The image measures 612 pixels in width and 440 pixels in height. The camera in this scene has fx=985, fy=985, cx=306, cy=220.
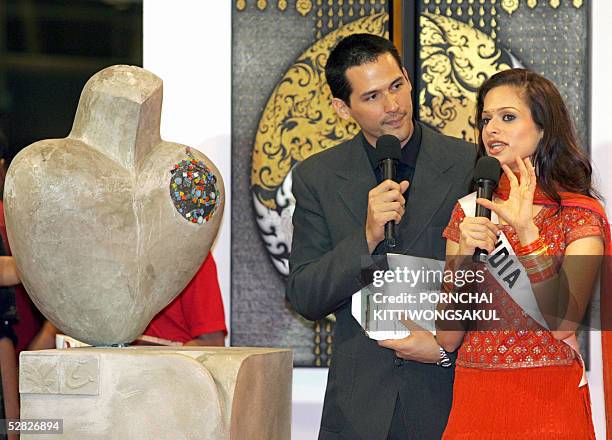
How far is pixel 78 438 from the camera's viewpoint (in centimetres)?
187

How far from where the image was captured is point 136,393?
1.86m

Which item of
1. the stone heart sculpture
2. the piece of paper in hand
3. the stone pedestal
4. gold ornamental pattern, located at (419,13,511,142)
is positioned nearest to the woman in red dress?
the piece of paper in hand

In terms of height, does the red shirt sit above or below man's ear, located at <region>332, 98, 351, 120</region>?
below

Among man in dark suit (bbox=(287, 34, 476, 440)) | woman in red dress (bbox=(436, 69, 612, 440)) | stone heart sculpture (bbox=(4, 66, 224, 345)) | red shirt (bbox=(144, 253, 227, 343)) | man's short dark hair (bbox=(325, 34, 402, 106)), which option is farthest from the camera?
red shirt (bbox=(144, 253, 227, 343))

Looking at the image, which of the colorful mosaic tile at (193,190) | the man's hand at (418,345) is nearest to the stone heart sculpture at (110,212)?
the colorful mosaic tile at (193,190)

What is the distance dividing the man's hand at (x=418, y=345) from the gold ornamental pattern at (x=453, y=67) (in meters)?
1.25

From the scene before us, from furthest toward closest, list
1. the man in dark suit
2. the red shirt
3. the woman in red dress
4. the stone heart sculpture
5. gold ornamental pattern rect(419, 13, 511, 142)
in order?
gold ornamental pattern rect(419, 13, 511, 142)
the red shirt
the man in dark suit
the stone heart sculpture
the woman in red dress

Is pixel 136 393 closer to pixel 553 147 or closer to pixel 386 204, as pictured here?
pixel 386 204

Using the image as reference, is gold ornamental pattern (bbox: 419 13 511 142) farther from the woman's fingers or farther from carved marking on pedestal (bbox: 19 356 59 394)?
carved marking on pedestal (bbox: 19 356 59 394)

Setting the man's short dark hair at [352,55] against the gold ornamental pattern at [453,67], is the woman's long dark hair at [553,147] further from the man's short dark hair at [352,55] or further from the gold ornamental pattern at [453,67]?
the gold ornamental pattern at [453,67]

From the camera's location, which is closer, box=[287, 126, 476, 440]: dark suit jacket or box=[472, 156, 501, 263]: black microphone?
box=[472, 156, 501, 263]: black microphone

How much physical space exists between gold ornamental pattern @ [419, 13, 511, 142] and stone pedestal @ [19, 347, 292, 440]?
4.99ft

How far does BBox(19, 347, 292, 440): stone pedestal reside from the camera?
1851 millimetres

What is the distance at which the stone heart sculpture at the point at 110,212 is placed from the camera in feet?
6.31
